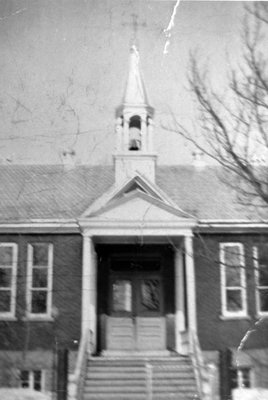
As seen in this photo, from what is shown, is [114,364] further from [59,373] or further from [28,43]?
[28,43]

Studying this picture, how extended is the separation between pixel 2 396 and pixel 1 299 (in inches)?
101

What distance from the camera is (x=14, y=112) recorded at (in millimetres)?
12664

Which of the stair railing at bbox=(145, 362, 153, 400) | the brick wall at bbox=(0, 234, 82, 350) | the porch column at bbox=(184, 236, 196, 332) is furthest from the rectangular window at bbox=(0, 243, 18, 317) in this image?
the porch column at bbox=(184, 236, 196, 332)

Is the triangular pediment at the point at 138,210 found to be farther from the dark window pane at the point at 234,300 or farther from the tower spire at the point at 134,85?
the dark window pane at the point at 234,300

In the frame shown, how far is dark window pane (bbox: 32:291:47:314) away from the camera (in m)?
14.8

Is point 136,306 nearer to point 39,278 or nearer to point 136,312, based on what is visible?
point 136,312

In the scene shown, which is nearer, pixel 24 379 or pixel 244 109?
pixel 244 109

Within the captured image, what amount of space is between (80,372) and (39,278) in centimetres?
308

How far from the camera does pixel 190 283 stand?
552 inches

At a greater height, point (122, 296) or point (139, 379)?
point (122, 296)

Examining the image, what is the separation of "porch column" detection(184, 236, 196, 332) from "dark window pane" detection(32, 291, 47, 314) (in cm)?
357

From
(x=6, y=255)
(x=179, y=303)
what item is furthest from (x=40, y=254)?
(x=179, y=303)

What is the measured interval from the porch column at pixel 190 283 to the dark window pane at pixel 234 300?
1223mm

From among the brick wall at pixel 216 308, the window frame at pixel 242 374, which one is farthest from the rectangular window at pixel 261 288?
the window frame at pixel 242 374
